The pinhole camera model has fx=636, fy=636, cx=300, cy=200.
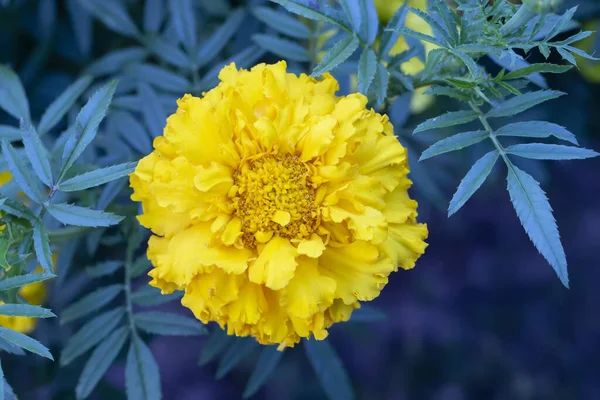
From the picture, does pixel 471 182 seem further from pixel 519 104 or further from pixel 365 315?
pixel 365 315

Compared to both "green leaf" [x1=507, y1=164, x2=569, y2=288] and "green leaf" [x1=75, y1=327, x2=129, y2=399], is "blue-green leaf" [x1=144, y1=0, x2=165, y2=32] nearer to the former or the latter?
"green leaf" [x1=75, y1=327, x2=129, y2=399]

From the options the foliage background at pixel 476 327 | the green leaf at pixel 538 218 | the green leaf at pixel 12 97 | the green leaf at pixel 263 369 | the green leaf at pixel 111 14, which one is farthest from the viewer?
the foliage background at pixel 476 327

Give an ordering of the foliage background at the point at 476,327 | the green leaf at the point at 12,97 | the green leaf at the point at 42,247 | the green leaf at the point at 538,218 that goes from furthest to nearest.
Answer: the foliage background at the point at 476,327 → the green leaf at the point at 12,97 → the green leaf at the point at 42,247 → the green leaf at the point at 538,218

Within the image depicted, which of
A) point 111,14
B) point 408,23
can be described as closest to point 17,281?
point 111,14

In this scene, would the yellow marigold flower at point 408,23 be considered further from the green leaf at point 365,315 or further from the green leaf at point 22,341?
the green leaf at point 22,341

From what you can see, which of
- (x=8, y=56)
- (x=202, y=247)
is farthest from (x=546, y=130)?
(x=8, y=56)

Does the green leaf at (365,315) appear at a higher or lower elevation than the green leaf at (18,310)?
lower

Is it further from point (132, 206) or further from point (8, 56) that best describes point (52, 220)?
point (8, 56)

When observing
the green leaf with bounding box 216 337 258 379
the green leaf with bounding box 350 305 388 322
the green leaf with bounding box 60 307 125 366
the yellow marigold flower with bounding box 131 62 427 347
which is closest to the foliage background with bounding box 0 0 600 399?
the green leaf with bounding box 350 305 388 322

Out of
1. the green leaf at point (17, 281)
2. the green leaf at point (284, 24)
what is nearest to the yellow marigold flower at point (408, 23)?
the green leaf at point (284, 24)
